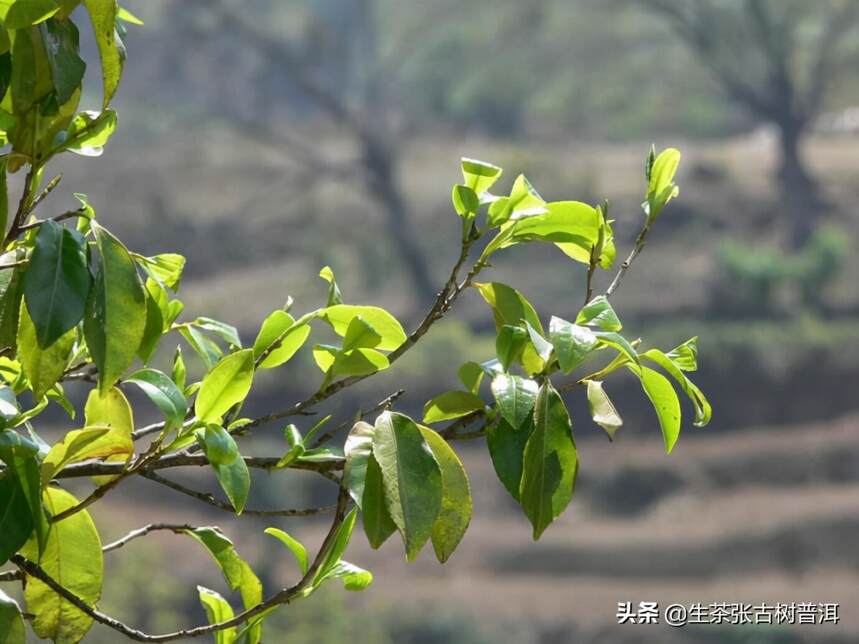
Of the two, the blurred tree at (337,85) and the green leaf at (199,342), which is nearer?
the green leaf at (199,342)

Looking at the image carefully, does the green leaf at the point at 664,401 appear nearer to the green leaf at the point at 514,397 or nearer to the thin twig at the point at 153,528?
the green leaf at the point at 514,397

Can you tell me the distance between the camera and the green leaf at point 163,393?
330mm

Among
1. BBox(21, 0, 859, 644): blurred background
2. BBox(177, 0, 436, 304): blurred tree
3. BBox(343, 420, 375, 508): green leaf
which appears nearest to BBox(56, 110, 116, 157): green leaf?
BBox(343, 420, 375, 508): green leaf

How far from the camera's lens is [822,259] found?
5.62 meters

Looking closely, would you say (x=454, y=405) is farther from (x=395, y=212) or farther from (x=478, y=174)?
(x=395, y=212)

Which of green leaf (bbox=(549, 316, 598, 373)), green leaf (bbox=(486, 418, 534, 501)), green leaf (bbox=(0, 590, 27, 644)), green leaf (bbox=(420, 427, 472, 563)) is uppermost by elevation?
green leaf (bbox=(549, 316, 598, 373))

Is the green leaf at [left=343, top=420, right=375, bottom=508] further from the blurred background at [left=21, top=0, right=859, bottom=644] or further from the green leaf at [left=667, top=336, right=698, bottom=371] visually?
the blurred background at [left=21, top=0, right=859, bottom=644]

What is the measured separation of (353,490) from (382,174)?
6577 millimetres

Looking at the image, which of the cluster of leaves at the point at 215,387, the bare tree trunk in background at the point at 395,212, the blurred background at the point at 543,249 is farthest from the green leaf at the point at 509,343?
the bare tree trunk in background at the point at 395,212

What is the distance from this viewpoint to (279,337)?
0.37m

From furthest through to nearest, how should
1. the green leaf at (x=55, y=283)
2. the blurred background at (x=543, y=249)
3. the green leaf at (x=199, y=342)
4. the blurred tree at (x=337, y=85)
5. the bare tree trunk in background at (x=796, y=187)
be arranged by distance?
the blurred tree at (x=337, y=85), the bare tree trunk in background at (x=796, y=187), the blurred background at (x=543, y=249), the green leaf at (x=199, y=342), the green leaf at (x=55, y=283)

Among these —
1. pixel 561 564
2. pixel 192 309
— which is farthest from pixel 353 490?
pixel 192 309

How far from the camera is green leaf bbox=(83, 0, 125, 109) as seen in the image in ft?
1.09

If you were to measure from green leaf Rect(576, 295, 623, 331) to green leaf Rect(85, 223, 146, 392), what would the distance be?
0.11 m
